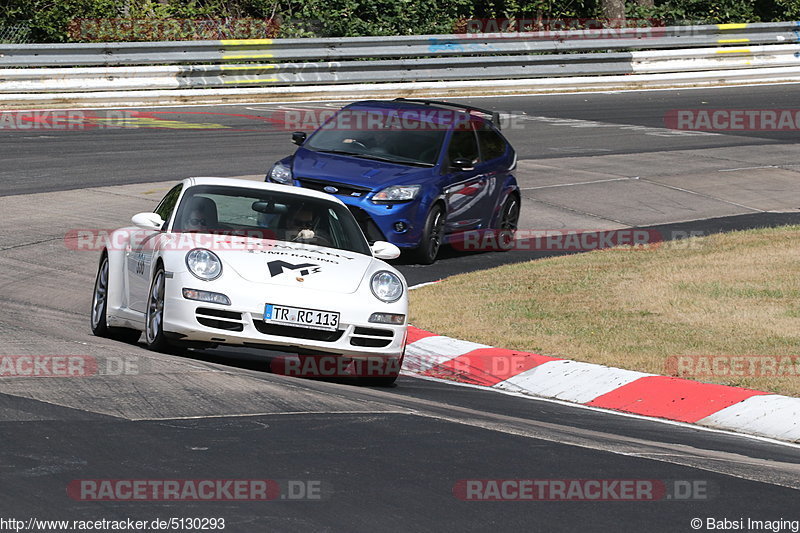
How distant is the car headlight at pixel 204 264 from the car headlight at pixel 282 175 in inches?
230

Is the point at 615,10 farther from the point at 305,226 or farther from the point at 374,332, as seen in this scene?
the point at 374,332

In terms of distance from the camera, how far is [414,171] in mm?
15531

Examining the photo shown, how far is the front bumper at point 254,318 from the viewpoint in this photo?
9.18 m

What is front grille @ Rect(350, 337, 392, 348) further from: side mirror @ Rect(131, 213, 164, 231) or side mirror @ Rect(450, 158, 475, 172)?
side mirror @ Rect(450, 158, 475, 172)

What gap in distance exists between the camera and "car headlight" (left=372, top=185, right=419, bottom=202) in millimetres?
15039

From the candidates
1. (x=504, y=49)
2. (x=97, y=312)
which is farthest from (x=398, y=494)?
(x=504, y=49)

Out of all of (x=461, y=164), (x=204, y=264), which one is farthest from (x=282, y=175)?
(x=204, y=264)

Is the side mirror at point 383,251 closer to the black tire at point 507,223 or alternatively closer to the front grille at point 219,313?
the front grille at point 219,313

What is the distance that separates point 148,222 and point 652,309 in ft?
16.1

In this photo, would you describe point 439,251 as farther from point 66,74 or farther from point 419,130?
point 66,74

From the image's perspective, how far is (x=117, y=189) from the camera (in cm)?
1817

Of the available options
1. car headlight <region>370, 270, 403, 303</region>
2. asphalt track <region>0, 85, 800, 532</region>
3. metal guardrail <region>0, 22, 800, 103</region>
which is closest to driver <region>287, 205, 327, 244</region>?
car headlight <region>370, 270, 403, 303</region>

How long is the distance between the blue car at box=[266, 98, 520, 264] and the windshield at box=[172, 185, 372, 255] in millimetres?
4230

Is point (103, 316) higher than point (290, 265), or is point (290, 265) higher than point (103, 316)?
point (290, 265)
